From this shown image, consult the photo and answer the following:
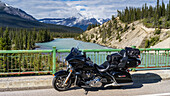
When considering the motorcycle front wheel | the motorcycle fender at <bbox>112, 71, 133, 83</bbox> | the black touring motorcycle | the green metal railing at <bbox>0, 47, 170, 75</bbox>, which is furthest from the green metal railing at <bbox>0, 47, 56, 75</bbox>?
the motorcycle fender at <bbox>112, 71, 133, 83</bbox>

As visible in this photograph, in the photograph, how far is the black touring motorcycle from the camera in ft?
20.9

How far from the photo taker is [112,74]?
6734 mm

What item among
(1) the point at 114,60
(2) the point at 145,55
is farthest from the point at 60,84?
(2) the point at 145,55

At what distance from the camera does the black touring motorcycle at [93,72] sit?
20.9 ft

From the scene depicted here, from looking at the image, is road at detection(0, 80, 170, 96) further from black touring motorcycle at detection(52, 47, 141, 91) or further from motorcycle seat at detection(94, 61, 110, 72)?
motorcycle seat at detection(94, 61, 110, 72)

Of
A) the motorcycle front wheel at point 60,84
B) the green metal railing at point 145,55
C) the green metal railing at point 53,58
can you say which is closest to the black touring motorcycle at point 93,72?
the motorcycle front wheel at point 60,84

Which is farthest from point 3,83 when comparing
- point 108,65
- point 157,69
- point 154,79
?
point 157,69

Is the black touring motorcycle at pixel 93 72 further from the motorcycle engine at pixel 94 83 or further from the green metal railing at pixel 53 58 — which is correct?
the green metal railing at pixel 53 58

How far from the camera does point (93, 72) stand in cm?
656

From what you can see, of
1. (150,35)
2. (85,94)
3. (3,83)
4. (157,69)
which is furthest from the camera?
(150,35)

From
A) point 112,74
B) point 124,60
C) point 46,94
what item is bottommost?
point 46,94

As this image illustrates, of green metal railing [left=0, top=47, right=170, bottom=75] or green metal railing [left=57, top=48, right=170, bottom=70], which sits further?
green metal railing [left=57, top=48, right=170, bottom=70]

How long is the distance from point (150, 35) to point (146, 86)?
226 ft

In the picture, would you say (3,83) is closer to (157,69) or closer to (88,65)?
(88,65)
